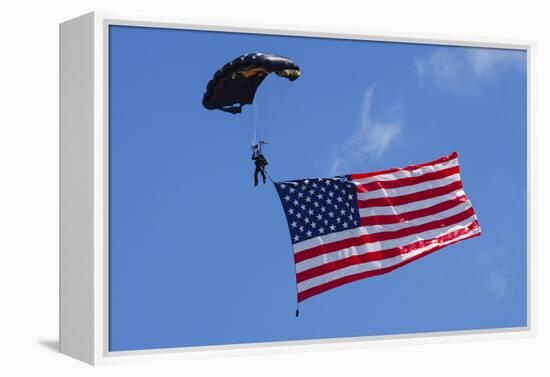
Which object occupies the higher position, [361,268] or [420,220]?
[420,220]

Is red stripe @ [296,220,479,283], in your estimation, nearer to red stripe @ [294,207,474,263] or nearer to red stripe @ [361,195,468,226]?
red stripe @ [294,207,474,263]

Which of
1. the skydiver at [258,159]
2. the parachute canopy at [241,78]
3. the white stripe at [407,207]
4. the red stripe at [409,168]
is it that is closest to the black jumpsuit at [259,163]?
the skydiver at [258,159]

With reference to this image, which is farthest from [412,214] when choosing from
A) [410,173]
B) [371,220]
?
[371,220]

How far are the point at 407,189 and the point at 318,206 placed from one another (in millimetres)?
1187

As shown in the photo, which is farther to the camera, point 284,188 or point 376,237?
point 376,237

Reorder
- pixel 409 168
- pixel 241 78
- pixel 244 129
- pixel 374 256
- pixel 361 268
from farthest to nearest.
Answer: pixel 409 168
pixel 374 256
pixel 361 268
pixel 244 129
pixel 241 78

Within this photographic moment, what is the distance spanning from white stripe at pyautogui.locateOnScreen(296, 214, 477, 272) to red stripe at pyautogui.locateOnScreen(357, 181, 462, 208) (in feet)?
1.26

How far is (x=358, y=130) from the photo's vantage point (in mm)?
13758

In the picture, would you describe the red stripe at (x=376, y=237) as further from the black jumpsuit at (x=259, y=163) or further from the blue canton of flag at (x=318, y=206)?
the black jumpsuit at (x=259, y=163)

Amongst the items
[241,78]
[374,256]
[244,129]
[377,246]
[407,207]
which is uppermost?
[241,78]

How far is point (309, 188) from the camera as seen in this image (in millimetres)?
13508

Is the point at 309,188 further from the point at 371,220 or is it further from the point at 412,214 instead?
the point at 412,214

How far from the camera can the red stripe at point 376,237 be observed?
13.5 m

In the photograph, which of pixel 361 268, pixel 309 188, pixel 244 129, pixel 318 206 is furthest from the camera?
pixel 361 268
